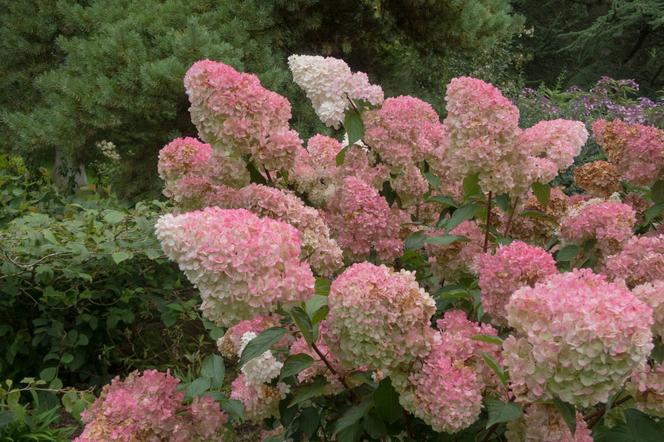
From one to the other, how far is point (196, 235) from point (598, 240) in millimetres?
980

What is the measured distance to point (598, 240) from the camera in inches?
63.6

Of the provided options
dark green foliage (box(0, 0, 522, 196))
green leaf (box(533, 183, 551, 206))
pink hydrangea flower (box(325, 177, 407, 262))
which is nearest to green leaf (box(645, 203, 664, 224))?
green leaf (box(533, 183, 551, 206))

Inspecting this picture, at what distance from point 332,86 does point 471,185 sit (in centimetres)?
42

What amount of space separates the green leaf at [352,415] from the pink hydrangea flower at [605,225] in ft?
2.24

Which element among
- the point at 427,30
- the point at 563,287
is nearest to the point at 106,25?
the point at 427,30

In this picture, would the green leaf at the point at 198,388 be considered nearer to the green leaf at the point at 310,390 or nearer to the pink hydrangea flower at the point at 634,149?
the green leaf at the point at 310,390

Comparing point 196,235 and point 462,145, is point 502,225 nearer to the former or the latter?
point 462,145

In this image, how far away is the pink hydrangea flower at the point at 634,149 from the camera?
71.4 inches

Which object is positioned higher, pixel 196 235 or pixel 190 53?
pixel 196 235

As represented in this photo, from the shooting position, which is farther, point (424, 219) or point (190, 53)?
point (190, 53)

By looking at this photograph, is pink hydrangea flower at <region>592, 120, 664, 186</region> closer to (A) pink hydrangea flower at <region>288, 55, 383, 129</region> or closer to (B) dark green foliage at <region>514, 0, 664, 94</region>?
(A) pink hydrangea flower at <region>288, 55, 383, 129</region>

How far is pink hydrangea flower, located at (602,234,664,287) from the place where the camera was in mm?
1324

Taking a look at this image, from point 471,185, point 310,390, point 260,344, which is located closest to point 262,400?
point 310,390

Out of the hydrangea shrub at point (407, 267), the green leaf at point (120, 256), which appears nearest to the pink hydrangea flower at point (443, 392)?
the hydrangea shrub at point (407, 267)
